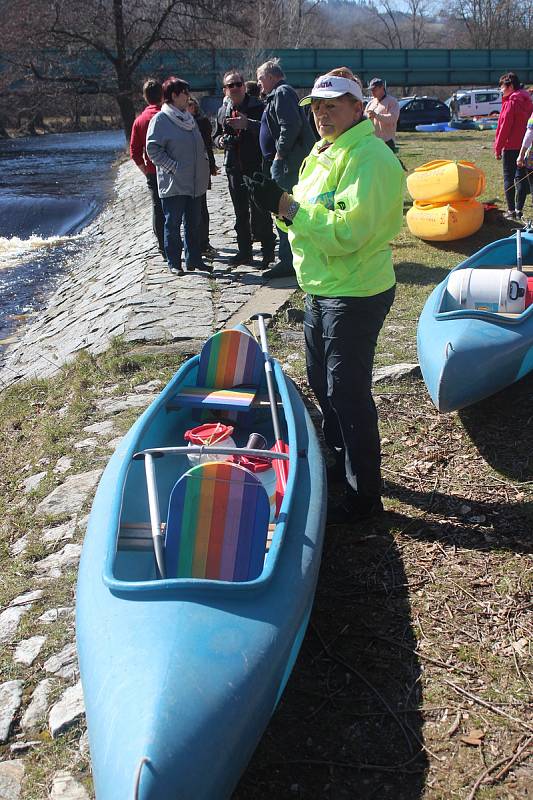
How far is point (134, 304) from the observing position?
7.78 metres

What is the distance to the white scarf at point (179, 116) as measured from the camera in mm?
7500

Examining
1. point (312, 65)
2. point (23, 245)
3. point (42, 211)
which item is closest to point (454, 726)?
point (23, 245)

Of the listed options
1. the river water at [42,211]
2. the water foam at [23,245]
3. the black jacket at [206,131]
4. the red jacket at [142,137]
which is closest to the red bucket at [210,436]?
the red jacket at [142,137]

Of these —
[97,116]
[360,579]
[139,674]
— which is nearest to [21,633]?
[139,674]

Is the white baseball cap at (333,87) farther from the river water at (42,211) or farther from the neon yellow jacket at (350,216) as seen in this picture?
the river water at (42,211)

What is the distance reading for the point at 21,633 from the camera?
3.48m

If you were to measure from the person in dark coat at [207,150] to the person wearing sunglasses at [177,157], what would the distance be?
12.6 inches

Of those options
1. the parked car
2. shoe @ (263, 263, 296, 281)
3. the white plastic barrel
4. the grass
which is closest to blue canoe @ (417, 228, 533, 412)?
the white plastic barrel

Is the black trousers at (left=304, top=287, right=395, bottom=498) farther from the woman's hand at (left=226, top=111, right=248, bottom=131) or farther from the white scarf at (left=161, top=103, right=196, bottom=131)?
the white scarf at (left=161, top=103, right=196, bottom=131)

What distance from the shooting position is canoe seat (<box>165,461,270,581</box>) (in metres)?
2.96

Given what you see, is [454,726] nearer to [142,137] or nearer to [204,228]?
[142,137]

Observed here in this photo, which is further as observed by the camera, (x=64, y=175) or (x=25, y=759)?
(x=64, y=175)

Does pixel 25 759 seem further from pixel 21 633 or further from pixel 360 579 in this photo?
pixel 360 579

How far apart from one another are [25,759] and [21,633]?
2.33 feet
